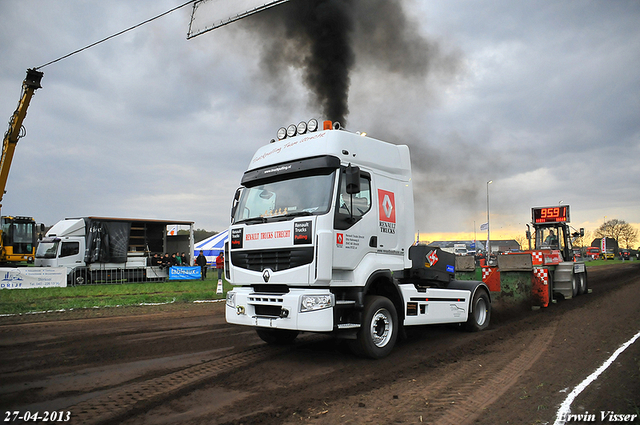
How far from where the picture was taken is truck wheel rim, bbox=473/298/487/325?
8823 millimetres

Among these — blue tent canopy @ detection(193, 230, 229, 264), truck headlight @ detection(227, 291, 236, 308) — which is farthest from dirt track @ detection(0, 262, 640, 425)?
blue tent canopy @ detection(193, 230, 229, 264)

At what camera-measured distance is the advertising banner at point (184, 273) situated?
24984 millimetres

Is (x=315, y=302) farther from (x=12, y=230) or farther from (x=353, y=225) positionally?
(x=12, y=230)

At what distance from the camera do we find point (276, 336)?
24.3 ft

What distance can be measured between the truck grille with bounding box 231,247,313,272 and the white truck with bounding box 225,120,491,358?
0.05 feet

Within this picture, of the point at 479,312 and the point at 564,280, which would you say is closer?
the point at 479,312

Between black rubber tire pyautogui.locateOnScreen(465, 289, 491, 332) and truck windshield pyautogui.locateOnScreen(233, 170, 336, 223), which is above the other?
truck windshield pyautogui.locateOnScreen(233, 170, 336, 223)

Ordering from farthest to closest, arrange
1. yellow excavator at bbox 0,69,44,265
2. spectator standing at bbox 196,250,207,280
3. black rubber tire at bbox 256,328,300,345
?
1. spectator standing at bbox 196,250,207,280
2. yellow excavator at bbox 0,69,44,265
3. black rubber tire at bbox 256,328,300,345

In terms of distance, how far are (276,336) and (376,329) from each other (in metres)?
1.96

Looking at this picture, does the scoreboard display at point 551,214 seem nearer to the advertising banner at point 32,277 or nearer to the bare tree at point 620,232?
the advertising banner at point 32,277

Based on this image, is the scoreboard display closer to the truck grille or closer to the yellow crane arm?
the truck grille

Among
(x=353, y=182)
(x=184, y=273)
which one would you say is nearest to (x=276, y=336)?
(x=353, y=182)

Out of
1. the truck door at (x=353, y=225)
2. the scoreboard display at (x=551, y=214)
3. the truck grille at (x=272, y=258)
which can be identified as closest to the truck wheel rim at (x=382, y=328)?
the truck door at (x=353, y=225)

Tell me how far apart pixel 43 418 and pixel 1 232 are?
27356 millimetres
